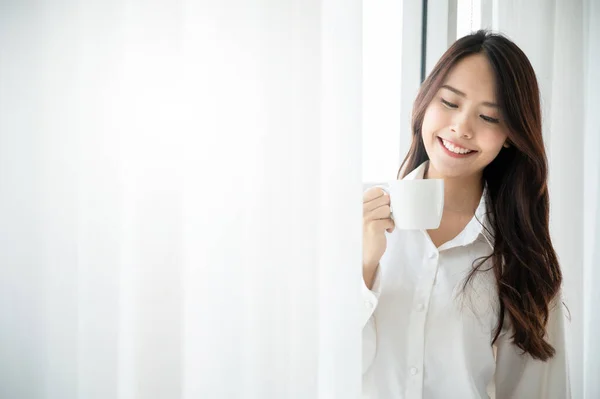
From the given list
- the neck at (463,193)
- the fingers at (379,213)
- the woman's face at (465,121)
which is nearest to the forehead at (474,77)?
the woman's face at (465,121)

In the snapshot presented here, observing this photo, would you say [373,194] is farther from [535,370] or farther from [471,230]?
[535,370]

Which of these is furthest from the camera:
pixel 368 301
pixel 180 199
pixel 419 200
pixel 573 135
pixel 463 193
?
pixel 463 193

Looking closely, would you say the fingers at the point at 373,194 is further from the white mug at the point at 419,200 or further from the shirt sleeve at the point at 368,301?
the shirt sleeve at the point at 368,301

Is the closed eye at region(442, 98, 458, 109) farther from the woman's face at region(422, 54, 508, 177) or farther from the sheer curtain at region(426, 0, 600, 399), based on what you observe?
the sheer curtain at region(426, 0, 600, 399)

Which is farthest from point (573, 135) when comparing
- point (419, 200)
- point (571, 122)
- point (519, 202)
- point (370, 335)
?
point (370, 335)

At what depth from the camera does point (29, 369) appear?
49 cm

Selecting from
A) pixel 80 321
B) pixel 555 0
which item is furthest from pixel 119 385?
pixel 555 0

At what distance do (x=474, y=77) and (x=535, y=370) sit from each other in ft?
2.01

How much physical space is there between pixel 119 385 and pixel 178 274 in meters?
0.13

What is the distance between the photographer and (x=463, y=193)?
1.13 meters

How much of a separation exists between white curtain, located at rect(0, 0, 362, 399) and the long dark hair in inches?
20.6

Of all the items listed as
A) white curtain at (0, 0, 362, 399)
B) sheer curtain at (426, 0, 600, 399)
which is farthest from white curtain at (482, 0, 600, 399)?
white curtain at (0, 0, 362, 399)

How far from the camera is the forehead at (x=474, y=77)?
970 mm

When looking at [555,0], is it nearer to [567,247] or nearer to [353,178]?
[567,247]
